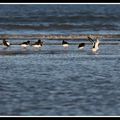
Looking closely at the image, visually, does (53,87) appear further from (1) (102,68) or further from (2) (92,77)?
(1) (102,68)

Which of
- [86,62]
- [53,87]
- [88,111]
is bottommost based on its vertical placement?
[88,111]

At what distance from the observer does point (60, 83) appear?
1916 centimetres

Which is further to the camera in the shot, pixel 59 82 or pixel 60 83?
pixel 59 82

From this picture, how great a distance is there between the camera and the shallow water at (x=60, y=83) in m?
Result: 15.7

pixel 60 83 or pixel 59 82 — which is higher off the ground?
pixel 59 82

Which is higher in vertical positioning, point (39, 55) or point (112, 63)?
point (39, 55)

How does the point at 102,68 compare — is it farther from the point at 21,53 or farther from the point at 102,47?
the point at 102,47

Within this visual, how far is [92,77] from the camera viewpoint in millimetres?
20359

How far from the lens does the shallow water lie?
15.7 meters

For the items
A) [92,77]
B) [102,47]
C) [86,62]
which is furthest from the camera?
[102,47]

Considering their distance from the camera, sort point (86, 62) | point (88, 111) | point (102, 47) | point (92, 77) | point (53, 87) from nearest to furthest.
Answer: point (88, 111) < point (53, 87) < point (92, 77) < point (86, 62) < point (102, 47)

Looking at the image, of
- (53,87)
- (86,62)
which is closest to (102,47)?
(86,62)

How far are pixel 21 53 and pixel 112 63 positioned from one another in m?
4.84

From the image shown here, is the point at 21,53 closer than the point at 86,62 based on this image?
No
